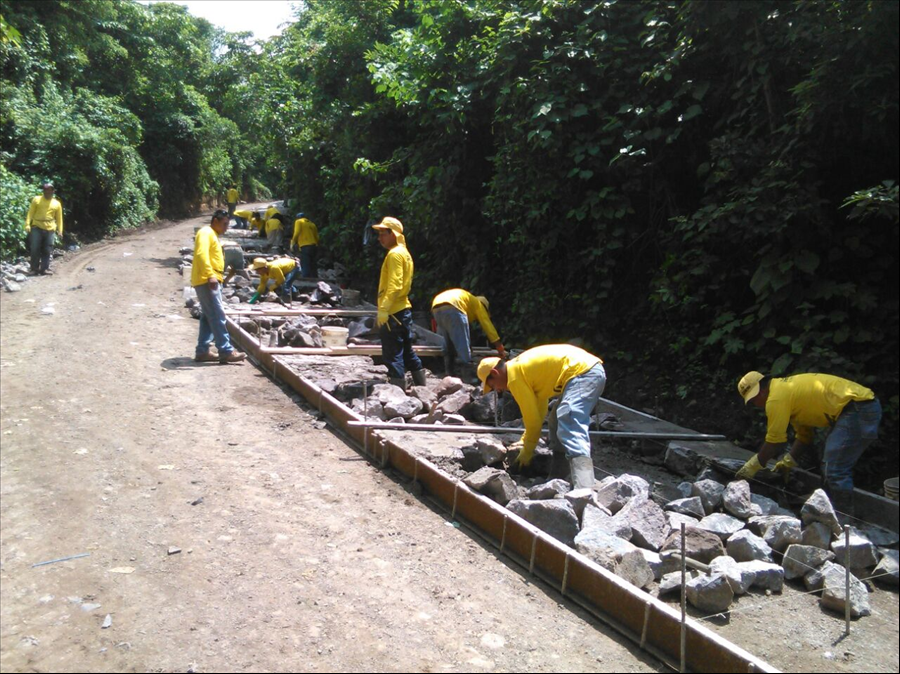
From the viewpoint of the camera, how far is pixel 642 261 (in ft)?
27.4

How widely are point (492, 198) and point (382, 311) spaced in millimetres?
2832

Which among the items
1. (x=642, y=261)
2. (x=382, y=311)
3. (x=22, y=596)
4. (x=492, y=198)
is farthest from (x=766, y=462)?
(x=492, y=198)

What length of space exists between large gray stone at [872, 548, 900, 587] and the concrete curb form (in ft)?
3.99

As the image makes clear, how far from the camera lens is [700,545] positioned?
4262 millimetres

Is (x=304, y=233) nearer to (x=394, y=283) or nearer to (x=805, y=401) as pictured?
(x=394, y=283)

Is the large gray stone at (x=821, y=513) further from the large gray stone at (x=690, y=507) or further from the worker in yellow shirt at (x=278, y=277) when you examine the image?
the worker in yellow shirt at (x=278, y=277)

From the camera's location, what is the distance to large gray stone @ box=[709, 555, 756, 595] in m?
3.92

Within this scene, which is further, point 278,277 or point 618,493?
point 278,277

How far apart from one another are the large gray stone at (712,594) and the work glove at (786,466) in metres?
1.92

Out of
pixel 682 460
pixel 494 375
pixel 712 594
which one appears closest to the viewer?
pixel 712 594

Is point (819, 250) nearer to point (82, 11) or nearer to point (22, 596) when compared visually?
point (22, 596)

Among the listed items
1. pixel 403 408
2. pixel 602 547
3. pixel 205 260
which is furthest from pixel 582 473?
pixel 205 260

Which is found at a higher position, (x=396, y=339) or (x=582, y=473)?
(x=396, y=339)

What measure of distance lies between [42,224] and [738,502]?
46.9 ft
